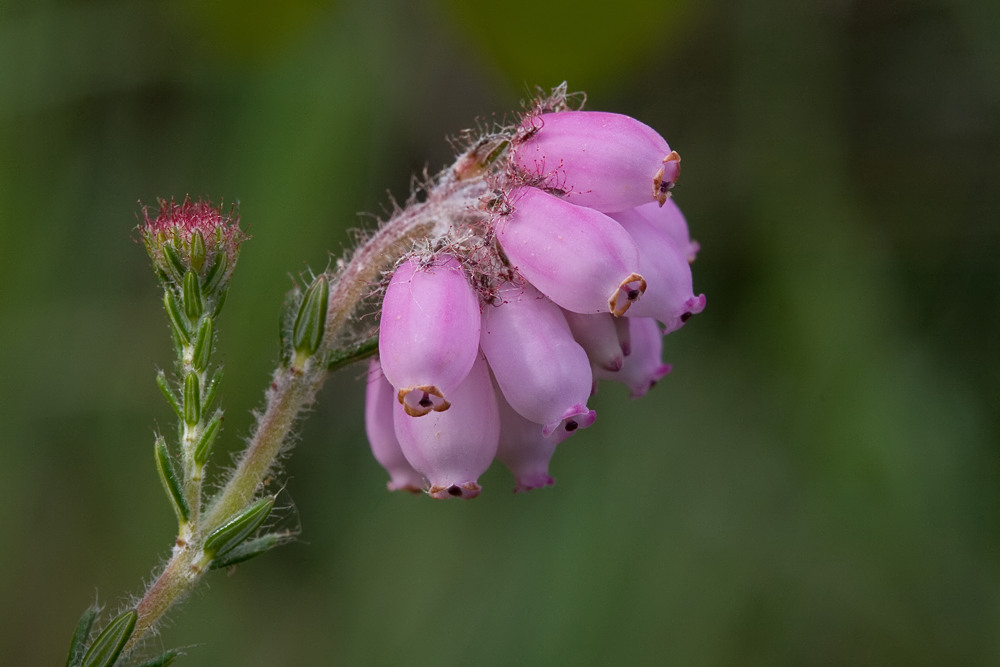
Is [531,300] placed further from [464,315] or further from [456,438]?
[456,438]

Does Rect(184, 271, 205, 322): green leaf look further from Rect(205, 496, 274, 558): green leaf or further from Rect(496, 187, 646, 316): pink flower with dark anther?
Rect(496, 187, 646, 316): pink flower with dark anther

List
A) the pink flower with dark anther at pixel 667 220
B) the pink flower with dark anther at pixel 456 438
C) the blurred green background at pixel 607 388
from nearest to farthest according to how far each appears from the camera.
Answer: the pink flower with dark anther at pixel 456 438 → the pink flower with dark anther at pixel 667 220 → the blurred green background at pixel 607 388

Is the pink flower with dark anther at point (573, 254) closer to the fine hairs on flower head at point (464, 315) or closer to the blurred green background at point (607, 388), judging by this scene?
the fine hairs on flower head at point (464, 315)

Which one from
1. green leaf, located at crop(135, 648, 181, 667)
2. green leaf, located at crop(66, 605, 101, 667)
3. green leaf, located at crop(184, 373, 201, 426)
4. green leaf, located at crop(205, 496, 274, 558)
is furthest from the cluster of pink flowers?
green leaf, located at crop(66, 605, 101, 667)

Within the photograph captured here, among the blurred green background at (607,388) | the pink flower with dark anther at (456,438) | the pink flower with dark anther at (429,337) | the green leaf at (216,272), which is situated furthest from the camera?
the blurred green background at (607,388)

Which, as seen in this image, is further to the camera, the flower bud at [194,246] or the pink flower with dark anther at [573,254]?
the flower bud at [194,246]

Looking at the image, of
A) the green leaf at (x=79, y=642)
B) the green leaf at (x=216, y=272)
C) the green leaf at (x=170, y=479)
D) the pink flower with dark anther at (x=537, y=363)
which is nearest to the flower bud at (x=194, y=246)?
the green leaf at (x=216, y=272)
